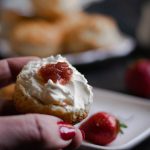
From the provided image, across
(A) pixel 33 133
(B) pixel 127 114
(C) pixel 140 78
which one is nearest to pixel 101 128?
(B) pixel 127 114

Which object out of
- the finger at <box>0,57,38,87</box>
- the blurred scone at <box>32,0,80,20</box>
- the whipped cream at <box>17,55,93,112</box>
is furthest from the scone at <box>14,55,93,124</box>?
the blurred scone at <box>32,0,80,20</box>

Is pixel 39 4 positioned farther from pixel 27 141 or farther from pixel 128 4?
pixel 27 141

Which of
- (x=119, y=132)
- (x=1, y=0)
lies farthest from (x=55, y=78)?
(x=1, y=0)

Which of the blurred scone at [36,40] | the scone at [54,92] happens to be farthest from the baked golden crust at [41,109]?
the blurred scone at [36,40]

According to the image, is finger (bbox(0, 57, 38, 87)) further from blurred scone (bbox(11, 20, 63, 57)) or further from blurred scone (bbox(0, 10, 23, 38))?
blurred scone (bbox(0, 10, 23, 38))

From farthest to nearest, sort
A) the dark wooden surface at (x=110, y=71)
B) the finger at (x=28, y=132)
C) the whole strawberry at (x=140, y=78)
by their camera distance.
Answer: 1. the dark wooden surface at (x=110, y=71)
2. the whole strawberry at (x=140, y=78)
3. the finger at (x=28, y=132)

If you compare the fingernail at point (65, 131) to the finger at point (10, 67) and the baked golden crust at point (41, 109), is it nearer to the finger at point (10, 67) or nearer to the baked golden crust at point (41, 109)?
the baked golden crust at point (41, 109)

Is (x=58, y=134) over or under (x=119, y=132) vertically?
over
